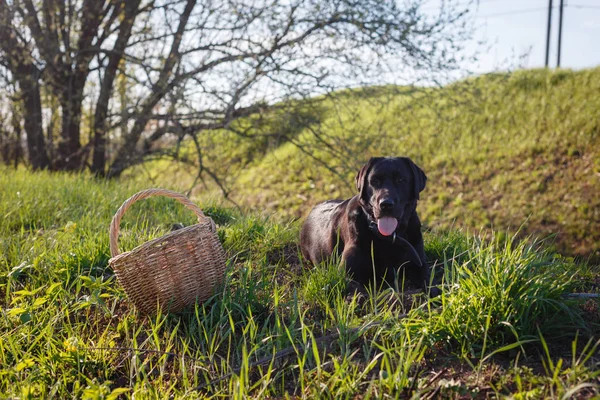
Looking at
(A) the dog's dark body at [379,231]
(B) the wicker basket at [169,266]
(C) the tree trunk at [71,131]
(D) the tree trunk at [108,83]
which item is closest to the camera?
(B) the wicker basket at [169,266]

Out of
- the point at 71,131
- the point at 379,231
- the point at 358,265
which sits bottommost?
the point at 358,265

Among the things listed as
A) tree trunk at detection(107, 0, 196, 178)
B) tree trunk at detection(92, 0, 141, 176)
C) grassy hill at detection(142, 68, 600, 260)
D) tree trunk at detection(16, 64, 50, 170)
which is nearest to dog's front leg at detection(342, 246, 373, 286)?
grassy hill at detection(142, 68, 600, 260)

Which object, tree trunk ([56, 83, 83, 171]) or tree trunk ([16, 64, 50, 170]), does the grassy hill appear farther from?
tree trunk ([16, 64, 50, 170])

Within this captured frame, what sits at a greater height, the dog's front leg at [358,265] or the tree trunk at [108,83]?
the tree trunk at [108,83]

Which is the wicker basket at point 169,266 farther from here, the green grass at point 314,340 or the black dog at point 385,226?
the black dog at point 385,226

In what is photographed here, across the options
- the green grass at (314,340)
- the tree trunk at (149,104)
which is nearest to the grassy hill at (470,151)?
the tree trunk at (149,104)

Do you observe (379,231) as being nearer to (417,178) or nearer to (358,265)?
(358,265)

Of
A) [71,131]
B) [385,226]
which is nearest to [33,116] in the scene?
[71,131]

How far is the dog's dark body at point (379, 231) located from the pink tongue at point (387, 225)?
0.03 metres

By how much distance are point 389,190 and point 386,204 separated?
0.56 feet

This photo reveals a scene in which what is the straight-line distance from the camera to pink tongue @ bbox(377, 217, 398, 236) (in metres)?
3.83

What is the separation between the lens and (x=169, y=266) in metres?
3.23

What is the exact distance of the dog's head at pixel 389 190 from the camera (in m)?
3.84

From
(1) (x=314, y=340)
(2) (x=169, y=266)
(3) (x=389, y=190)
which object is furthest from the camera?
(3) (x=389, y=190)
